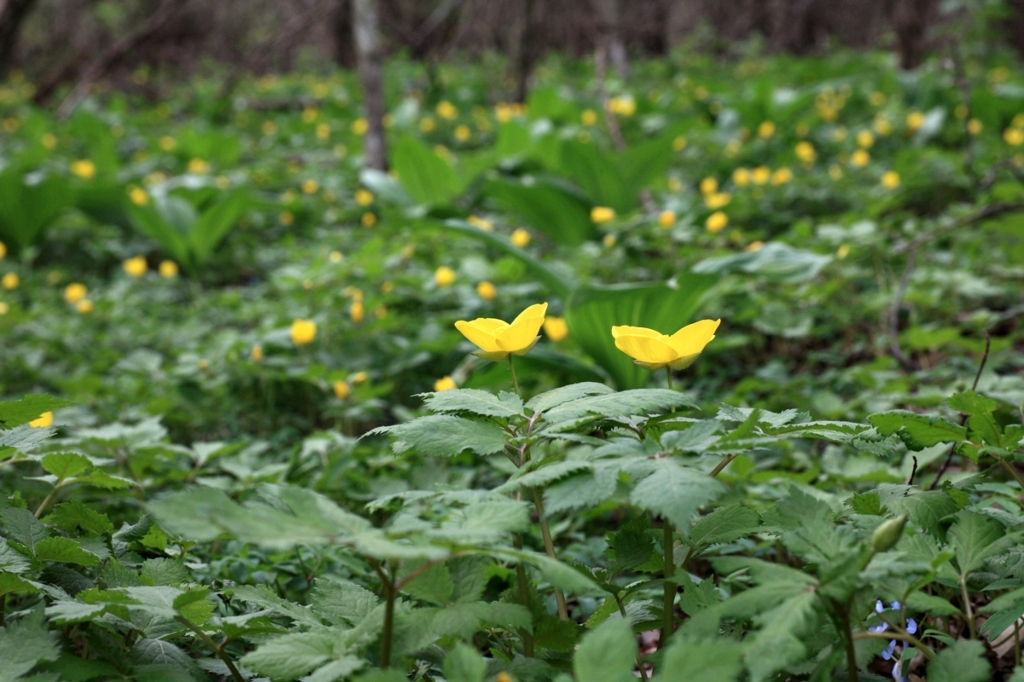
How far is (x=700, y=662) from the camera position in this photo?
605 mm

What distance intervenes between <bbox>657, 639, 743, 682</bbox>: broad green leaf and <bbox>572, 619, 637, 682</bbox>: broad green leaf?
0.03 m

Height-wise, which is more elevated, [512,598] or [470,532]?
[470,532]

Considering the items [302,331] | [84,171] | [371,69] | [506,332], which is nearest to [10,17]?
[84,171]

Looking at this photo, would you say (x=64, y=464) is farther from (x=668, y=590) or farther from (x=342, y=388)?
(x=342, y=388)

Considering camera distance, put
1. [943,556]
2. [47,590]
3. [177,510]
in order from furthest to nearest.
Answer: [47,590] → [943,556] → [177,510]

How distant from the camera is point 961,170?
3717mm

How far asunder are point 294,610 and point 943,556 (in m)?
0.68

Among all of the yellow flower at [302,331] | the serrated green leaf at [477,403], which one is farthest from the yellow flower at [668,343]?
the yellow flower at [302,331]

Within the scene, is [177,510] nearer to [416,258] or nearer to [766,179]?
[416,258]

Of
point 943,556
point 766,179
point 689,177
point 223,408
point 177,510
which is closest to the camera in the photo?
point 177,510

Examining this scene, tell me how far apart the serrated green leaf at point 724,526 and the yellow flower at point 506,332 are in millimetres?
300

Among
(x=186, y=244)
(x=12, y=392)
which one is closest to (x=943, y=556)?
(x=12, y=392)

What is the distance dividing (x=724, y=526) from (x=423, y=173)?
3.82 m

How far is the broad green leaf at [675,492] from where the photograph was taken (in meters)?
0.66
